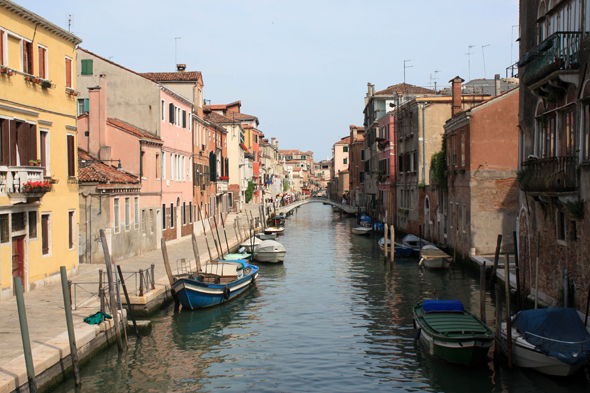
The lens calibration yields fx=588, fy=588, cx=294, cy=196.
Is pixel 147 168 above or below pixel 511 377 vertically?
above

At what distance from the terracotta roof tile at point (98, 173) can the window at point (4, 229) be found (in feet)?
21.4

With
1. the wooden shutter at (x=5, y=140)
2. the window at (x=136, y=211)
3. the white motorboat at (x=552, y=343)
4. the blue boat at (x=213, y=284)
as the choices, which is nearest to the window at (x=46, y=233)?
the wooden shutter at (x=5, y=140)

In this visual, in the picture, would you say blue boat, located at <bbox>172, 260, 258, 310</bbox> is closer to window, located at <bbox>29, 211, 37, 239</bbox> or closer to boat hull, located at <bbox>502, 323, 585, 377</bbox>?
window, located at <bbox>29, 211, 37, 239</bbox>

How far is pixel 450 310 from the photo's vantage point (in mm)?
14883

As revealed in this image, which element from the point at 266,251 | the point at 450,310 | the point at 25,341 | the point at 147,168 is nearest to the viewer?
the point at 25,341

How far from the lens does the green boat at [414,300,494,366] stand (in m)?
12.6

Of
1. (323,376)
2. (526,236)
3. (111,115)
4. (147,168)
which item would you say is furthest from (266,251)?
(323,376)

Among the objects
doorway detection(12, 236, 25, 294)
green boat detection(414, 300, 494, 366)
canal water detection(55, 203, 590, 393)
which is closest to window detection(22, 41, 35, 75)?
doorway detection(12, 236, 25, 294)

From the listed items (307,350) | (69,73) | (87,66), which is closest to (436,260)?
(307,350)

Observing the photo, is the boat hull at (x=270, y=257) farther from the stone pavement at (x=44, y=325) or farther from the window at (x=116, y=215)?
the stone pavement at (x=44, y=325)

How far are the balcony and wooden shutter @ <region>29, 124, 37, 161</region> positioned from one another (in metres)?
0.86

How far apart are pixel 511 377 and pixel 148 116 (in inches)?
871

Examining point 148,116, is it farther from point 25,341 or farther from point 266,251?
point 25,341

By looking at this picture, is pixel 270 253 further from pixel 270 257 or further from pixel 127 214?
pixel 127 214
